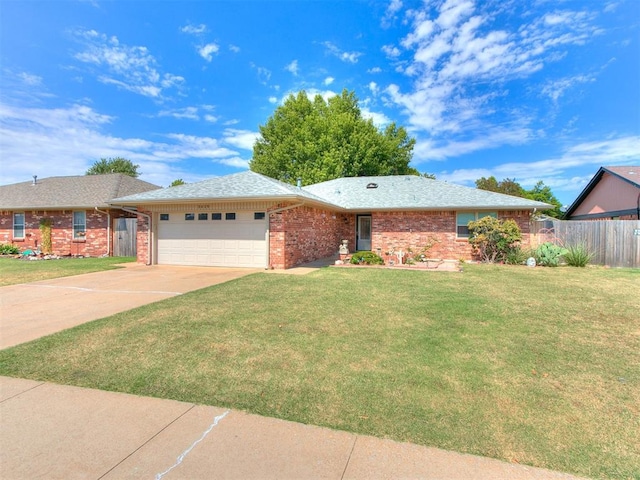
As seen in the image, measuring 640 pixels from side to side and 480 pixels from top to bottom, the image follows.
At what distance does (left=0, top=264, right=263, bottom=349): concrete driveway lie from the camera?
536 centimetres

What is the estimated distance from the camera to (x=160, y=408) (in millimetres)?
2994

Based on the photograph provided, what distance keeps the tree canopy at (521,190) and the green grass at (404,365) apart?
113 ft

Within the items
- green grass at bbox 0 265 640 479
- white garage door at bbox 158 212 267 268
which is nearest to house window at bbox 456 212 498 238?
green grass at bbox 0 265 640 479

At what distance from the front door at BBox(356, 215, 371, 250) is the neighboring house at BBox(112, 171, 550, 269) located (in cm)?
14

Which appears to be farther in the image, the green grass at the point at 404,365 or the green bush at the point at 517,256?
the green bush at the point at 517,256

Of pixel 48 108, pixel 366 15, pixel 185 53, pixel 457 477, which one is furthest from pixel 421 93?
pixel 457 477

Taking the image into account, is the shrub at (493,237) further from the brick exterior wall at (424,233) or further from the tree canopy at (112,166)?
the tree canopy at (112,166)

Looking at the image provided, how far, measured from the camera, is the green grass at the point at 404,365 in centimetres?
266

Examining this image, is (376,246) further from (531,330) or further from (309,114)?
(309,114)

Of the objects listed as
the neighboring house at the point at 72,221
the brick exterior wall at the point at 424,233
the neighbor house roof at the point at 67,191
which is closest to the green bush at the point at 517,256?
the brick exterior wall at the point at 424,233

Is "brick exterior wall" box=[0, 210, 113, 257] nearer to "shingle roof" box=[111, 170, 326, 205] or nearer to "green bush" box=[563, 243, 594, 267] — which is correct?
"shingle roof" box=[111, 170, 326, 205]

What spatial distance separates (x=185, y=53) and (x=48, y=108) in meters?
7.19

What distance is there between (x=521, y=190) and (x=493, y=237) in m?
28.9

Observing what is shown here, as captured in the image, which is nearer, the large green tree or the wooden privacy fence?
the wooden privacy fence
